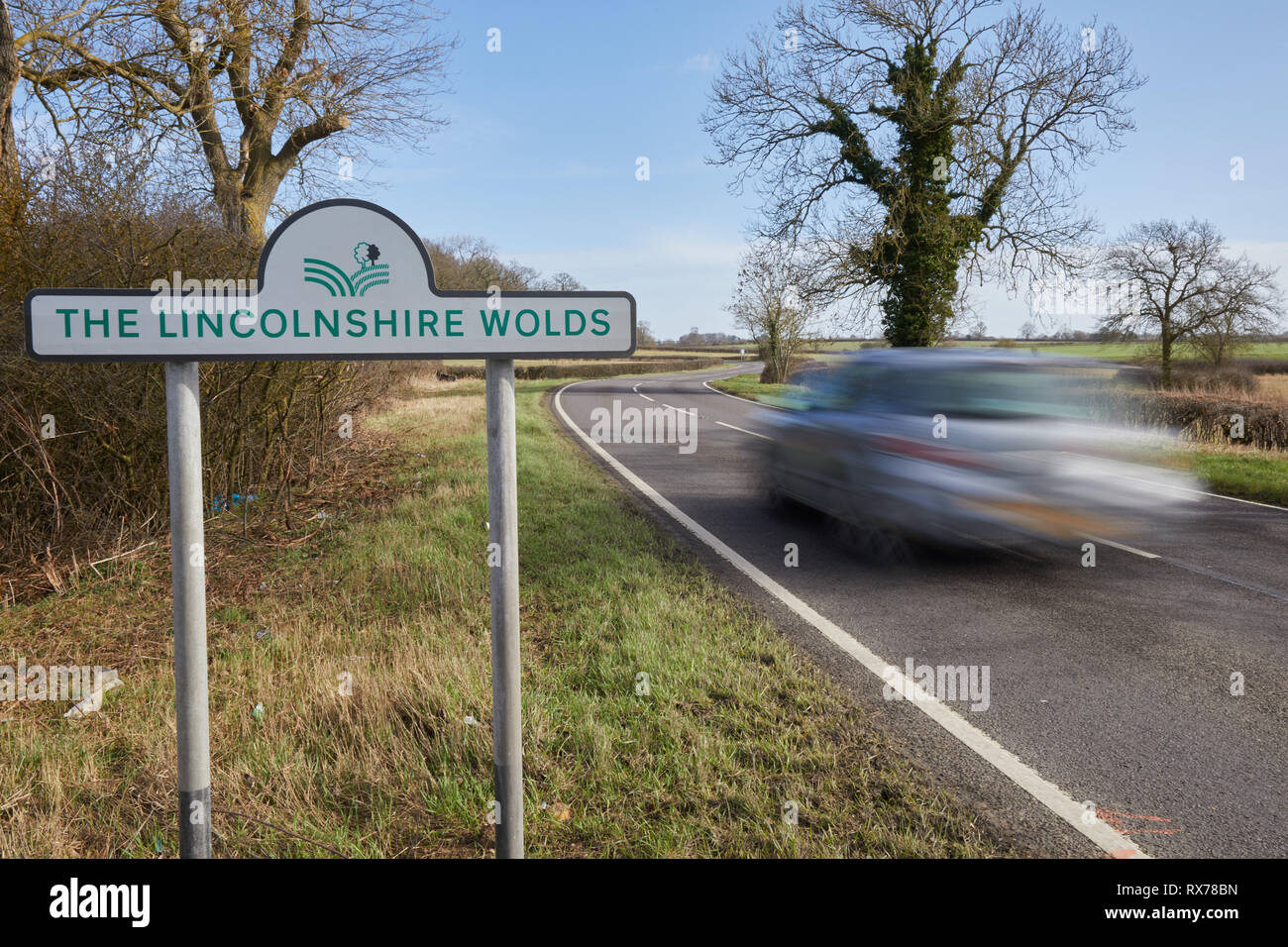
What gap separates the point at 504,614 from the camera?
7.59 feet

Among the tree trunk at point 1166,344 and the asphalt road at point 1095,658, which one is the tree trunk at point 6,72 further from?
the tree trunk at point 1166,344

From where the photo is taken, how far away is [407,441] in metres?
12.6

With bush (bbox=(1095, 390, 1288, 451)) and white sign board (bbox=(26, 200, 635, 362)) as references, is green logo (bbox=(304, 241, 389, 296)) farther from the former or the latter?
bush (bbox=(1095, 390, 1288, 451))

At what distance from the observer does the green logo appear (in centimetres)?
214

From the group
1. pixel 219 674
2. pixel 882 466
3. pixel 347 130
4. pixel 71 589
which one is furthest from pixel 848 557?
pixel 347 130

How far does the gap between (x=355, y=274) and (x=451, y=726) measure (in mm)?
1948

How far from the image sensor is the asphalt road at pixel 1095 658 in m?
2.81

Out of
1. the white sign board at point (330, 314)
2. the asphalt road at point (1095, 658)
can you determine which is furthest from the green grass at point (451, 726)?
the white sign board at point (330, 314)

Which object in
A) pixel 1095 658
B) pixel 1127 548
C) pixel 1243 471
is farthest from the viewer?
pixel 1243 471

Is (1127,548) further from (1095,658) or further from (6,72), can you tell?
(6,72)

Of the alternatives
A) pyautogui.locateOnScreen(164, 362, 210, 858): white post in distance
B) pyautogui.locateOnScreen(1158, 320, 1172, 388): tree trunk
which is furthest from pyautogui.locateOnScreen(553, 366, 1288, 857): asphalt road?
pyautogui.locateOnScreen(1158, 320, 1172, 388): tree trunk

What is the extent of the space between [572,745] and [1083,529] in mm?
4355

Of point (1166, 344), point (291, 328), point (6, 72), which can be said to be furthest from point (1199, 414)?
point (6, 72)

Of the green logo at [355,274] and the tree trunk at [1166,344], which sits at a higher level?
the tree trunk at [1166,344]
